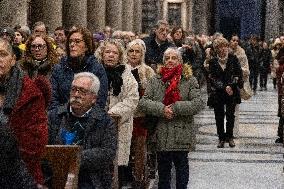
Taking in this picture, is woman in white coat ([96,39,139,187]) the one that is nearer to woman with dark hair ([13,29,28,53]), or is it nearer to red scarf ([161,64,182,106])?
red scarf ([161,64,182,106])

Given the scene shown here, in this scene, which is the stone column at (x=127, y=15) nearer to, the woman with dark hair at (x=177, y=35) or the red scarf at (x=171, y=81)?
the woman with dark hair at (x=177, y=35)

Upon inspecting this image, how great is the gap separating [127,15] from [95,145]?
2399 centimetres

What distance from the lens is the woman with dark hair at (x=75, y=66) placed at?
712cm

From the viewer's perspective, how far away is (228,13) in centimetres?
4803

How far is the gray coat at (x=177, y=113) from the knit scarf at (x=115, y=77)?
10.4 inches

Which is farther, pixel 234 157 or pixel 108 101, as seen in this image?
pixel 234 157

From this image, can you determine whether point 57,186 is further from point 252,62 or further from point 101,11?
point 252,62

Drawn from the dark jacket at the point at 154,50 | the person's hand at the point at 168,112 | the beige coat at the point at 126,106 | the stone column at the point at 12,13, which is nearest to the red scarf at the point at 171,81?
the person's hand at the point at 168,112

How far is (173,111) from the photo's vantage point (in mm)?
7969

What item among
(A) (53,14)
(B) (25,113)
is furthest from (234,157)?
(B) (25,113)

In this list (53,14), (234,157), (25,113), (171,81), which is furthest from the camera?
(53,14)

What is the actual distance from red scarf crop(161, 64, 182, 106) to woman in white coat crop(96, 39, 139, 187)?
314mm

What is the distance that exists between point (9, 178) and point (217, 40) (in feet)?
31.5

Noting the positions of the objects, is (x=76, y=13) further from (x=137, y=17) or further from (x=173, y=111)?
(x=173, y=111)
